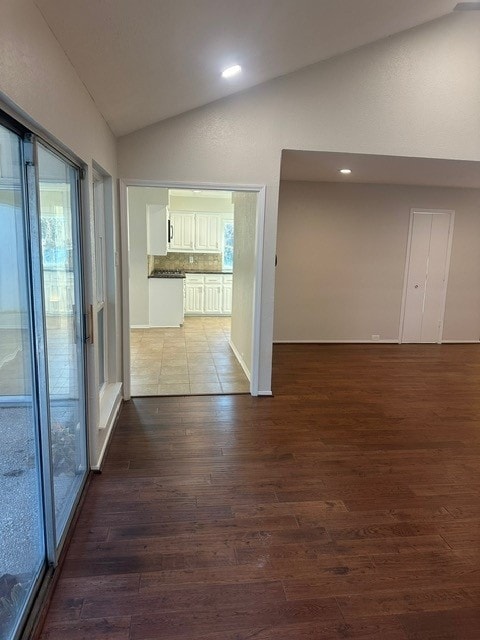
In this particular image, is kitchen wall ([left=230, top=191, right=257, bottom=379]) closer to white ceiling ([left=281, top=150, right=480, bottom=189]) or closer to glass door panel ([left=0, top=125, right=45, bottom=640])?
white ceiling ([left=281, top=150, right=480, bottom=189])

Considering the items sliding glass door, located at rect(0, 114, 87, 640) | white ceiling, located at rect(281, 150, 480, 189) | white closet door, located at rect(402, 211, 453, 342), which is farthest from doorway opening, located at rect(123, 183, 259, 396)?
white closet door, located at rect(402, 211, 453, 342)

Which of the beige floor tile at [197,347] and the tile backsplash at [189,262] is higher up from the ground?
the tile backsplash at [189,262]

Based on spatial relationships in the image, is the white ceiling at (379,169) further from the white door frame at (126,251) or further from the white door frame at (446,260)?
the white door frame at (126,251)

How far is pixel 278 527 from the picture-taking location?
2188mm

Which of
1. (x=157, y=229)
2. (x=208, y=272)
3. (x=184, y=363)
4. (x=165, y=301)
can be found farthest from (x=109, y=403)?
(x=208, y=272)

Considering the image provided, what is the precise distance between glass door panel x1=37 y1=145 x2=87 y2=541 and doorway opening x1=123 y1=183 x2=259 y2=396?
4.47 feet

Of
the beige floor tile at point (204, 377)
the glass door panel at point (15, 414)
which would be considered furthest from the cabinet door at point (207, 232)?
the glass door panel at point (15, 414)

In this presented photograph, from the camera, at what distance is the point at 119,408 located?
363 cm

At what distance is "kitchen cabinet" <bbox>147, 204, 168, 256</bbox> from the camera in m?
6.98

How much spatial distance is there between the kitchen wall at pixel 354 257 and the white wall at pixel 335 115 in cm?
224

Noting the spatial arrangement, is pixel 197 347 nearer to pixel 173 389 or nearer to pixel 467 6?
pixel 173 389

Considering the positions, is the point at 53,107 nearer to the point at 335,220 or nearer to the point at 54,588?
the point at 54,588

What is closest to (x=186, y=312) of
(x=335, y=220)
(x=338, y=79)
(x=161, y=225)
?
(x=161, y=225)

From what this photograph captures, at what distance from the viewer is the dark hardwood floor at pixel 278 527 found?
5.45ft
